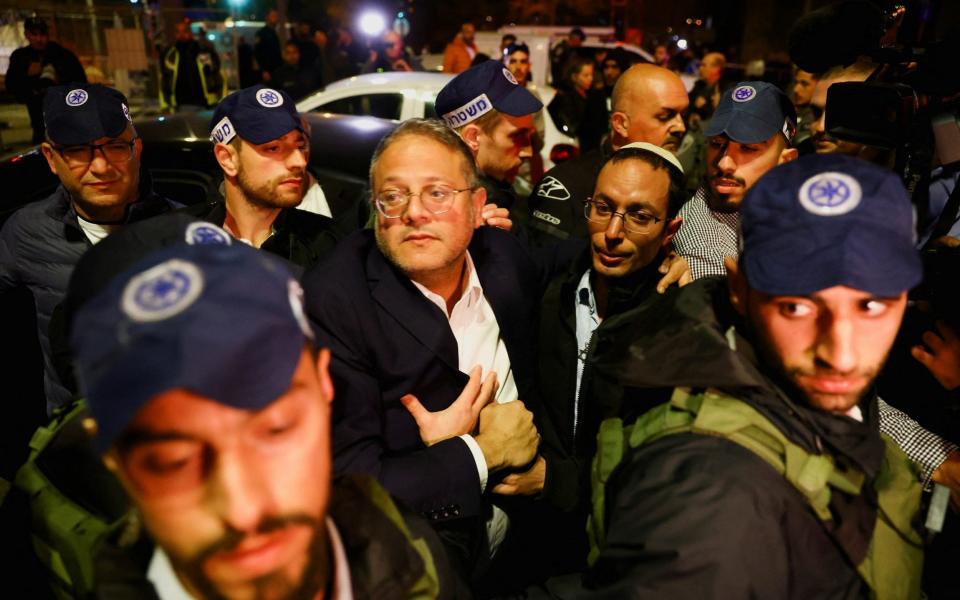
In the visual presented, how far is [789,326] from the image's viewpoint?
54.4 inches

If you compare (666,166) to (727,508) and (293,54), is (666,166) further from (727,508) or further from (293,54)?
(293,54)

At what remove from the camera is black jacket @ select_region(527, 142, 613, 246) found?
370cm

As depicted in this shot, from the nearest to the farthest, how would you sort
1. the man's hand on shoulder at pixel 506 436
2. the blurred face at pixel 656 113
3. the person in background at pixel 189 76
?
the man's hand on shoulder at pixel 506 436 < the blurred face at pixel 656 113 < the person in background at pixel 189 76

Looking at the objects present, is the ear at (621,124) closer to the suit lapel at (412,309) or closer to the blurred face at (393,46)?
the suit lapel at (412,309)

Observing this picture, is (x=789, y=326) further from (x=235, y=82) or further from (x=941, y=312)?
(x=235, y=82)

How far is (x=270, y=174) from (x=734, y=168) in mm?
2327

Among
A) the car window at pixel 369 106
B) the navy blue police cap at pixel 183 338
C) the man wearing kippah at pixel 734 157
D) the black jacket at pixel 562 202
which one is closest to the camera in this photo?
the navy blue police cap at pixel 183 338

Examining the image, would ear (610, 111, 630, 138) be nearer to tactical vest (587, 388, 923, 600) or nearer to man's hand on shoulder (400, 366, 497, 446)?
man's hand on shoulder (400, 366, 497, 446)

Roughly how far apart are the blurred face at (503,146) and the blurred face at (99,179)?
184cm

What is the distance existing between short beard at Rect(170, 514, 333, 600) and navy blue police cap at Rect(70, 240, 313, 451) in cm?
18

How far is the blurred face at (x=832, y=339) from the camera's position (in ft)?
4.33

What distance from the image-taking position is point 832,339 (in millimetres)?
1325

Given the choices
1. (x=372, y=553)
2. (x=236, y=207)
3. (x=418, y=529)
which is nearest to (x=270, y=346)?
(x=372, y=553)

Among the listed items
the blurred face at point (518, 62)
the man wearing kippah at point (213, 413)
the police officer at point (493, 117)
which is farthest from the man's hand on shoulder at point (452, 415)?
the blurred face at point (518, 62)
